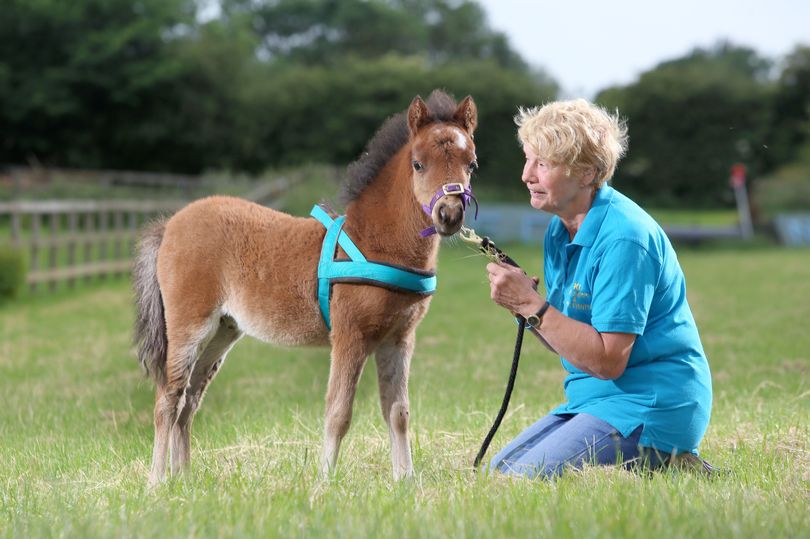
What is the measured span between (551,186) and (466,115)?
70 centimetres

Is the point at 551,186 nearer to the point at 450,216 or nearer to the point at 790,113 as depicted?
the point at 450,216

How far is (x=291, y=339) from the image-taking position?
525cm

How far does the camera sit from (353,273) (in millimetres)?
4883

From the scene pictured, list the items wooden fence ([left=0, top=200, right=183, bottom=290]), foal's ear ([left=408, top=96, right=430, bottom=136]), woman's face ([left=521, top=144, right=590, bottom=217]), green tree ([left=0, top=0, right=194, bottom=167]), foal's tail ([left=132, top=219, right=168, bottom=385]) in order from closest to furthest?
woman's face ([left=521, top=144, right=590, bottom=217])
foal's ear ([left=408, top=96, right=430, bottom=136])
foal's tail ([left=132, top=219, right=168, bottom=385])
wooden fence ([left=0, top=200, right=183, bottom=290])
green tree ([left=0, top=0, right=194, bottom=167])

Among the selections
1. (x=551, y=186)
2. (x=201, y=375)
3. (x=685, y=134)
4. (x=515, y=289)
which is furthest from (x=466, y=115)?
(x=685, y=134)

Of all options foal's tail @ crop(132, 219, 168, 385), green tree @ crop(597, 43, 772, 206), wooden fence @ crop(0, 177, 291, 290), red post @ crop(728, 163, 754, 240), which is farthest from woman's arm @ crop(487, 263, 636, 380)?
green tree @ crop(597, 43, 772, 206)

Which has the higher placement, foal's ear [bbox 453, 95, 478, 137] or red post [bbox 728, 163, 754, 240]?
foal's ear [bbox 453, 95, 478, 137]

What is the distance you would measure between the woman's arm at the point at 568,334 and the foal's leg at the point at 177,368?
6.06 ft

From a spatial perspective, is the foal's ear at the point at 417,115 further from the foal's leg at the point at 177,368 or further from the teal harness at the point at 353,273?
the foal's leg at the point at 177,368

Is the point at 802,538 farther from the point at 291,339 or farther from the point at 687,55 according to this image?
the point at 687,55

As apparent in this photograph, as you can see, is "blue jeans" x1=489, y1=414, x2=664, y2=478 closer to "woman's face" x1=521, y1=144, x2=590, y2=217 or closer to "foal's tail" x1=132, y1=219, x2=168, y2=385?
"woman's face" x1=521, y1=144, x2=590, y2=217

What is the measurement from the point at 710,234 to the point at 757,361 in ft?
60.0

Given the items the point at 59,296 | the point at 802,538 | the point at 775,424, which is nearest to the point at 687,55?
the point at 59,296

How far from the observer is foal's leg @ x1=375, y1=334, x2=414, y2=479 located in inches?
199
